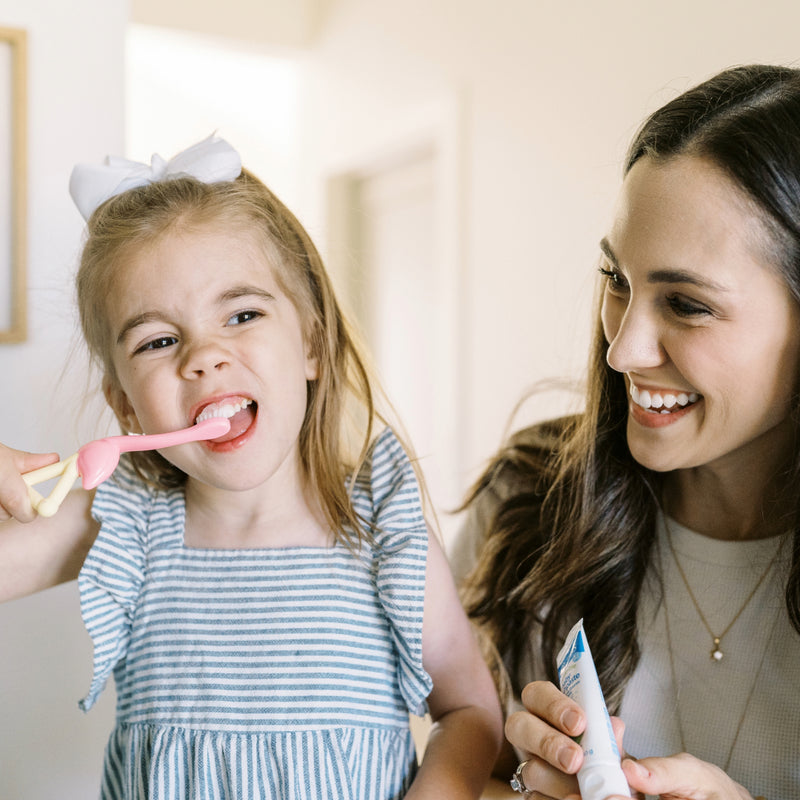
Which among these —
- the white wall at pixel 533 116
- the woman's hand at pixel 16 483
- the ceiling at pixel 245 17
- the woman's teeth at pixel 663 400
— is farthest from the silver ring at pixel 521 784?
the ceiling at pixel 245 17

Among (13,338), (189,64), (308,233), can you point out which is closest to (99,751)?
(13,338)

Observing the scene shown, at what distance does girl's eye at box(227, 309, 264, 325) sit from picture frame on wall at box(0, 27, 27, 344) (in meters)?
0.27

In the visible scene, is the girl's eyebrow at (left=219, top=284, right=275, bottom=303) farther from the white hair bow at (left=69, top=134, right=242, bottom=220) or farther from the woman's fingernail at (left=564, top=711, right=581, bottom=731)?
the woman's fingernail at (left=564, top=711, right=581, bottom=731)

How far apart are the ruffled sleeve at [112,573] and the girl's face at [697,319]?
0.54 metres

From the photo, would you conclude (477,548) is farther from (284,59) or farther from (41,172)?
(284,59)

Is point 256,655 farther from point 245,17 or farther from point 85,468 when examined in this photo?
point 245,17

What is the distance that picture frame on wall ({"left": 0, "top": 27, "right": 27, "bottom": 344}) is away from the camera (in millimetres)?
1075

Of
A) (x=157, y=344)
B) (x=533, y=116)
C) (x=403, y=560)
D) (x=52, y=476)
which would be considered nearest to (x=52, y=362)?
(x=157, y=344)

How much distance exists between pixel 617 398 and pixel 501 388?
5.37 feet

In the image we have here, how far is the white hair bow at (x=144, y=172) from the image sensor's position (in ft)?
3.31

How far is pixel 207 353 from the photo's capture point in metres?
0.92

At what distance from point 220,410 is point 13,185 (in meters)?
0.39

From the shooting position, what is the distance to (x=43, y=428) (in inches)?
44.0

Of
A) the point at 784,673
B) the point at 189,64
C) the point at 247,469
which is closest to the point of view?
the point at 247,469
